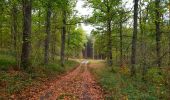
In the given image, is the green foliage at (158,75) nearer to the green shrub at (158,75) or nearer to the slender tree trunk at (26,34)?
the green shrub at (158,75)

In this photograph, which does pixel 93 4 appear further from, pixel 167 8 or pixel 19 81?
pixel 19 81

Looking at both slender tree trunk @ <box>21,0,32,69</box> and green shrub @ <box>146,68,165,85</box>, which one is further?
slender tree trunk @ <box>21,0,32,69</box>

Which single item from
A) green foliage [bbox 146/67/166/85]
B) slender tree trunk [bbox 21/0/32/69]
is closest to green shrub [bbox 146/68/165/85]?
green foliage [bbox 146/67/166/85]

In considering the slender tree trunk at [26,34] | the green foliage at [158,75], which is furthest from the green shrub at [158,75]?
the slender tree trunk at [26,34]

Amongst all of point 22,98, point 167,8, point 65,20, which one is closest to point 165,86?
point 22,98

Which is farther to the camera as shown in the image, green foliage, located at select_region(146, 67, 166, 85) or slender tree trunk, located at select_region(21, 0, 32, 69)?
slender tree trunk, located at select_region(21, 0, 32, 69)

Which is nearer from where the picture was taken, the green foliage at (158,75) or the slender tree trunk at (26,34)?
the green foliage at (158,75)

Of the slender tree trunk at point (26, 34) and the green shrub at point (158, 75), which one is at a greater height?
the slender tree trunk at point (26, 34)

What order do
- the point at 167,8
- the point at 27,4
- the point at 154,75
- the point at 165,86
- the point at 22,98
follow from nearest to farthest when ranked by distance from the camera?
1. the point at 22,98
2. the point at 165,86
3. the point at 154,75
4. the point at 27,4
5. the point at 167,8

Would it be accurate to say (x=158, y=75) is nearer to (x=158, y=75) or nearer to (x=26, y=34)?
(x=158, y=75)

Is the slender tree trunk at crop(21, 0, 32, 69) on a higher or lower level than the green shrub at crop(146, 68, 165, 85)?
higher

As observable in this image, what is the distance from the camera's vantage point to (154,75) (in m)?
16.5

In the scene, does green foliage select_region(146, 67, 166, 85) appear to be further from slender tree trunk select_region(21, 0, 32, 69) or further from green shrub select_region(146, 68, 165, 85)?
slender tree trunk select_region(21, 0, 32, 69)

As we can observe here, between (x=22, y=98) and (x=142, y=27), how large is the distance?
39.6ft
